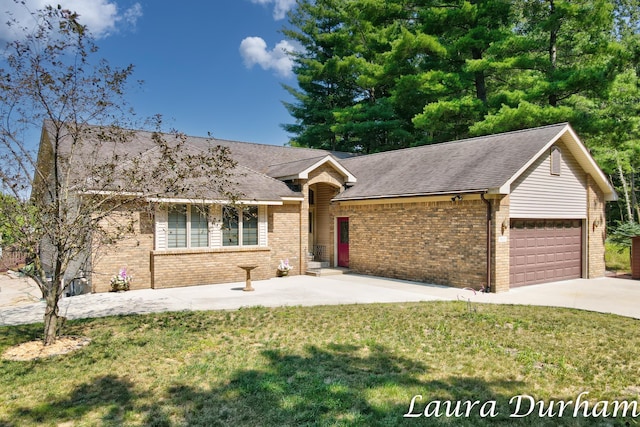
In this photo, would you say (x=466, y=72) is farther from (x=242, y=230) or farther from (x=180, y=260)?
(x=180, y=260)

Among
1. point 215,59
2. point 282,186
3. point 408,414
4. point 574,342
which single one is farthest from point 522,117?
point 408,414

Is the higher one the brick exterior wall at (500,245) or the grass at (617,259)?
the brick exterior wall at (500,245)

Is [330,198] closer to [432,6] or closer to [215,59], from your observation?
[215,59]

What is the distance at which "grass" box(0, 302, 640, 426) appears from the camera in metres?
4.84

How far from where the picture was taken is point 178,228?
1438cm

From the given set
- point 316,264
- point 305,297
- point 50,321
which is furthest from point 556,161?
point 50,321

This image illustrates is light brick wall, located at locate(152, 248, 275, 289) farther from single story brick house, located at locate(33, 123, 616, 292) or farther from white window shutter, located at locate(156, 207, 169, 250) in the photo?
white window shutter, located at locate(156, 207, 169, 250)

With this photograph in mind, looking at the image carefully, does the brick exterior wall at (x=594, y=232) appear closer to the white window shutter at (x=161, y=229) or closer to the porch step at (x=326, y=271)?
the porch step at (x=326, y=271)

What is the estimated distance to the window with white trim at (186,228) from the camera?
14.2 meters

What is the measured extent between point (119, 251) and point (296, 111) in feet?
84.1

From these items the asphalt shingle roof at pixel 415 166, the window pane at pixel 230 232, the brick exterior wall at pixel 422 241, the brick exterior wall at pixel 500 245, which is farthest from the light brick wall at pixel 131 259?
the brick exterior wall at pixel 500 245

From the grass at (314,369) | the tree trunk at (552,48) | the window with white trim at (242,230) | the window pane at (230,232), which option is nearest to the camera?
the grass at (314,369)

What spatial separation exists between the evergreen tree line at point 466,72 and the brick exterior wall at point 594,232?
489cm

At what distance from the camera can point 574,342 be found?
24.8ft
